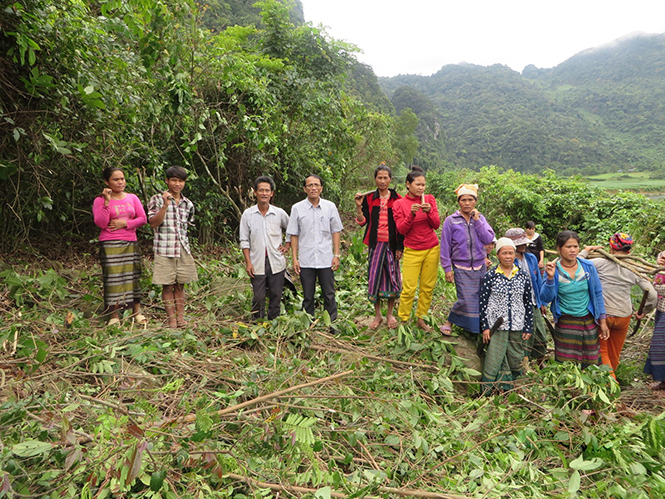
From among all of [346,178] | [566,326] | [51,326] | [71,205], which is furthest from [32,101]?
[346,178]

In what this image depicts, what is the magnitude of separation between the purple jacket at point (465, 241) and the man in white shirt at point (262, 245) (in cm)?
165

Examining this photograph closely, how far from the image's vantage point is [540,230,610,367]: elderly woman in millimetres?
3311

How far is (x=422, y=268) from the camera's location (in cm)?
368

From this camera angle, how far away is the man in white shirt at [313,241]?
378cm

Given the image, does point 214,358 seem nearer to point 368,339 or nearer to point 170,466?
point 170,466

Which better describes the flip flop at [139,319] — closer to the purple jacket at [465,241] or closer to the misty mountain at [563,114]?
the purple jacket at [465,241]

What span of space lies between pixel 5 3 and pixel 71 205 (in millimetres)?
2751

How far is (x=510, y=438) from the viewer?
2523 millimetres

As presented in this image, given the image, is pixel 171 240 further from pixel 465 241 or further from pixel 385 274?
pixel 465 241

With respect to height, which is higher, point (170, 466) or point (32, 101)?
point (32, 101)

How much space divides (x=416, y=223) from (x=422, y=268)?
17.7 inches

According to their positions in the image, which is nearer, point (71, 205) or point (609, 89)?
point (71, 205)

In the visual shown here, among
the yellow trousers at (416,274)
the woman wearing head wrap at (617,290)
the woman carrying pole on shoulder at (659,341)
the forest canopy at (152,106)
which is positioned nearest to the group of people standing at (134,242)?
the forest canopy at (152,106)

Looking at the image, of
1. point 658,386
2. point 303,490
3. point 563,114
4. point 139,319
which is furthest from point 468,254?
point 563,114
